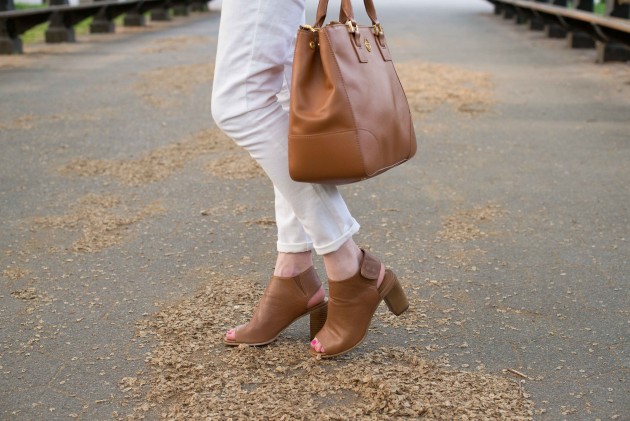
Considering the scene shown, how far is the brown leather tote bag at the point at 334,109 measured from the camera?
7.97 ft

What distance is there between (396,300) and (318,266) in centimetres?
86

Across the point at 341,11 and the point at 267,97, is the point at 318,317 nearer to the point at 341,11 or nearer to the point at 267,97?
the point at 267,97

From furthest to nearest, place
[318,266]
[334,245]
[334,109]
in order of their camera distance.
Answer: [318,266] → [334,245] → [334,109]

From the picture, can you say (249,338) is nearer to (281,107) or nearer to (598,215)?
(281,107)

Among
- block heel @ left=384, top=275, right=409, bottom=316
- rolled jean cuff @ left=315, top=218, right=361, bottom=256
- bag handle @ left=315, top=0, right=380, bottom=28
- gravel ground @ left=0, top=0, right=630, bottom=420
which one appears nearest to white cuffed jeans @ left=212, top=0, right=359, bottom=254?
rolled jean cuff @ left=315, top=218, right=361, bottom=256

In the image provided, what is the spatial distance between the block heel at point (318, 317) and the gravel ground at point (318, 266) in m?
0.07

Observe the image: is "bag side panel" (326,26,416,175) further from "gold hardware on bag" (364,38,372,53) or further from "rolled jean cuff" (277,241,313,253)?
"rolled jean cuff" (277,241,313,253)

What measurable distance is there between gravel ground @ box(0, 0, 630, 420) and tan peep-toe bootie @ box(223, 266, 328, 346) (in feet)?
0.18

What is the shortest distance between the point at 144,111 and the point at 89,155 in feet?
5.84

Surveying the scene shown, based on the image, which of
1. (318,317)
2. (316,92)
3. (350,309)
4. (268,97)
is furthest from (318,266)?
(316,92)

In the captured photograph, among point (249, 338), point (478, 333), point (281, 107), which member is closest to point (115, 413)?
point (249, 338)

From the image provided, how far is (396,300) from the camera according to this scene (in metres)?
2.93

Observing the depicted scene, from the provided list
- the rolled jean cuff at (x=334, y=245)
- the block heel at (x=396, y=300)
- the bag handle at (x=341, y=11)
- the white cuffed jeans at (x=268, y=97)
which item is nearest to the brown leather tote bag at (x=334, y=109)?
the bag handle at (x=341, y=11)

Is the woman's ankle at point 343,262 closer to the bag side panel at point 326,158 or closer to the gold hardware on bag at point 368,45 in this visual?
the bag side panel at point 326,158
